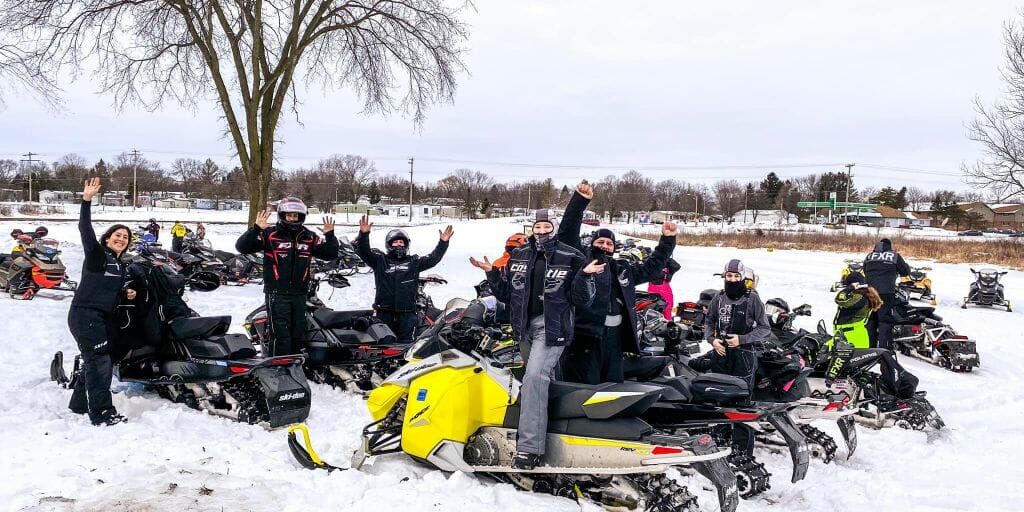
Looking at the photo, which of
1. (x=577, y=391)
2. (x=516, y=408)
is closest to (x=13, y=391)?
(x=516, y=408)

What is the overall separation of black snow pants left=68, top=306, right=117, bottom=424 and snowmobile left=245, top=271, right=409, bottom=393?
57.4 inches

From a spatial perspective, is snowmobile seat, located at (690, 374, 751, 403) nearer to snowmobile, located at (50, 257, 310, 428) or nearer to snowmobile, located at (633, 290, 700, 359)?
snowmobile, located at (633, 290, 700, 359)

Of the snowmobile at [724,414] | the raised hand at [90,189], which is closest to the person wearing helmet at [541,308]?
the snowmobile at [724,414]

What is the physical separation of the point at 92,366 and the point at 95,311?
431 millimetres

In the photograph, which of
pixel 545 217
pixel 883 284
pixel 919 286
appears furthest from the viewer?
pixel 919 286

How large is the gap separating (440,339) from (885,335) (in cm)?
694

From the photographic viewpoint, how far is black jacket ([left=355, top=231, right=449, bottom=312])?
6996 millimetres

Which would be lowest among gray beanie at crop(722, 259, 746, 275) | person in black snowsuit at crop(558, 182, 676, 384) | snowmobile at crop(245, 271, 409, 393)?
snowmobile at crop(245, 271, 409, 393)

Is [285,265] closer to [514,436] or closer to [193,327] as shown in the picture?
[193,327]

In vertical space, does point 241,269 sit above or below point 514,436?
above

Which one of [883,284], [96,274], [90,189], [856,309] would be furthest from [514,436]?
[883,284]

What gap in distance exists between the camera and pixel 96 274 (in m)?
5.14

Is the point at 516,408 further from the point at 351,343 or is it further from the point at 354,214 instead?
the point at 354,214

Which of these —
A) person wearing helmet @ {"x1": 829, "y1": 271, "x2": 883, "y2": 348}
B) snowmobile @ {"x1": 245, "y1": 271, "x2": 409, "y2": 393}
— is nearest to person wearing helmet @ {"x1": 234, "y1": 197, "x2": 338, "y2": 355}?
snowmobile @ {"x1": 245, "y1": 271, "x2": 409, "y2": 393}
